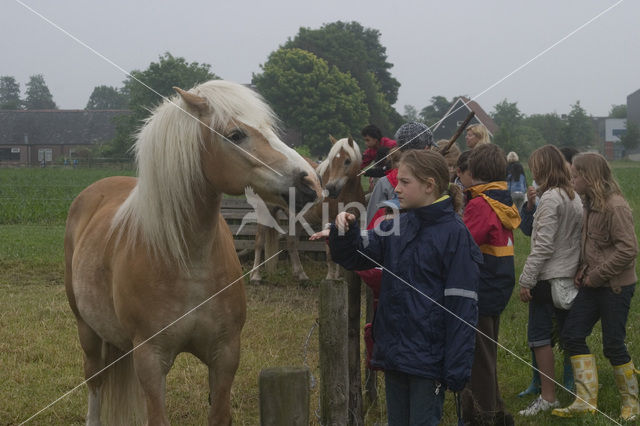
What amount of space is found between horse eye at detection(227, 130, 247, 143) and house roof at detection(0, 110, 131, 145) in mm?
62325

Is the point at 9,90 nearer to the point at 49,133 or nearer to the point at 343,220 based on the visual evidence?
the point at 49,133

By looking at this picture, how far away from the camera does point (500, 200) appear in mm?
3949

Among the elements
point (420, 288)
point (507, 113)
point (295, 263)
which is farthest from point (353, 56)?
point (420, 288)

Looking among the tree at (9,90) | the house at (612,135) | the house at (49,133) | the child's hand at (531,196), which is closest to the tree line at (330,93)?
the house at (612,135)

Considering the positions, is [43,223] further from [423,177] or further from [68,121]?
[68,121]

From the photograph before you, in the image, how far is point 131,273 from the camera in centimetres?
→ 324

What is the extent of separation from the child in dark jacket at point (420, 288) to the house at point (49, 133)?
60498 millimetres

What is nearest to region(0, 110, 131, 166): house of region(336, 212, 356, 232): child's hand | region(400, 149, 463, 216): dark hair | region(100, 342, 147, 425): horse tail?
region(100, 342, 147, 425): horse tail

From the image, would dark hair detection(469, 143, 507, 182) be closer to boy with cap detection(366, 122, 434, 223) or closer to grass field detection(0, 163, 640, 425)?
boy with cap detection(366, 122, 434, 223)

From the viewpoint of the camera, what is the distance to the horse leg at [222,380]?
3.29m

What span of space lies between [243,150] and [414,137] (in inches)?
67.2

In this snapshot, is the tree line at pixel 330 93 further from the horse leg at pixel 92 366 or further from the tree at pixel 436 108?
the horse leg at pixel 92 366

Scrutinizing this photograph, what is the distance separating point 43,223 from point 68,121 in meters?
57.5

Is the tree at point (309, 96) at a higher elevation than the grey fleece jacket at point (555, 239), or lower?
higher
